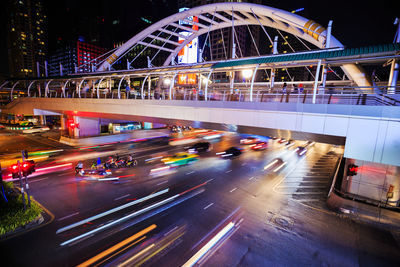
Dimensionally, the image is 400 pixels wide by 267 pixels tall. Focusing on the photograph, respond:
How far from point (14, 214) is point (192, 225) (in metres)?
9.32

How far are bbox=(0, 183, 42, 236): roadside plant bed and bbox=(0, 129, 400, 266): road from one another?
29.3 inches

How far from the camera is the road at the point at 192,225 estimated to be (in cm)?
753

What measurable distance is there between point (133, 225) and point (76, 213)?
384 centimetres

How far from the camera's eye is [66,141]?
26.7m

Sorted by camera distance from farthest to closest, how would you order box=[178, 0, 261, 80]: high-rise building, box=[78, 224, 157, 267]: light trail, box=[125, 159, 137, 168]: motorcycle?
box=[178, 0, 261, 80]: high-rise building → box=[125, 159, 137, 168]: motorcycle → box=[78, 224, 157, 267]: light trail

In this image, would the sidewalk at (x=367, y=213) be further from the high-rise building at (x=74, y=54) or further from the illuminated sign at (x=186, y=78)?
the high-rise building at (x=74, y=54)

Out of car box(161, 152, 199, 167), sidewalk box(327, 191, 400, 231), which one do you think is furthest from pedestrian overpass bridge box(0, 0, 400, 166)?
car box(161, 152, 199, 167)

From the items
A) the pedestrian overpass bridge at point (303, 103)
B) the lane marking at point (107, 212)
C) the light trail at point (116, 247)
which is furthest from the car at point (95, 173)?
Answer: the light trail at point (116, 247)

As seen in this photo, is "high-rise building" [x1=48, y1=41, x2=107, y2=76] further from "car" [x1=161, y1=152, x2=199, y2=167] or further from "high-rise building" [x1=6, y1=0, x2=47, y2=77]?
"car" [x1=161, y1=152, x2=199, y2=167]

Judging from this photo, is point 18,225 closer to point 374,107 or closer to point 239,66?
point 239,66

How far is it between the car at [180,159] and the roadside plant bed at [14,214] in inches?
433

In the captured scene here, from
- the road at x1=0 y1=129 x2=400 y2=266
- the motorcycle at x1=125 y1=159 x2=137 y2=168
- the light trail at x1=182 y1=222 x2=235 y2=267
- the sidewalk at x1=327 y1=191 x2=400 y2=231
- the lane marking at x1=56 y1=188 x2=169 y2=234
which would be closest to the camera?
the light trail at x1=182 y1=222 x2=235 y2=267

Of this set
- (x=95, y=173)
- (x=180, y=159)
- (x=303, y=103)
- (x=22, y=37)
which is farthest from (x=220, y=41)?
(x=22, y=37)

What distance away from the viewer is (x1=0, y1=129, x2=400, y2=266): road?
297 inches
